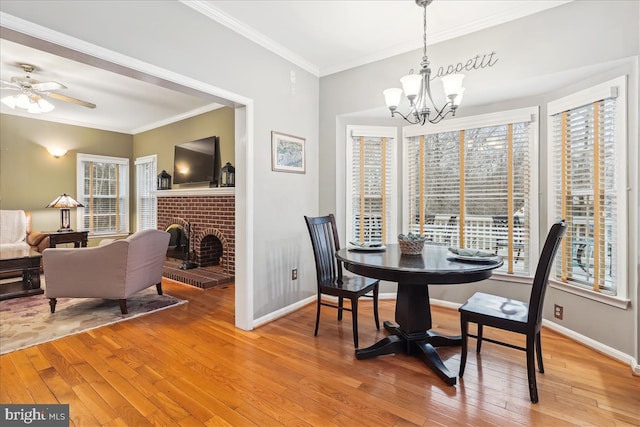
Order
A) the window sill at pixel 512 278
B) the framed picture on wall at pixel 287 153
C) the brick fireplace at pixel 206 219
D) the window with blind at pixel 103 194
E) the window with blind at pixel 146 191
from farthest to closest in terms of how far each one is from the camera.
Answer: the window with blind at pixel 146 191, the window with blind at pixel 103 194, the brick fireplace at pixel 206 219, the framed picture on wall at pixel 287 153, the window sill at pixel 512 278

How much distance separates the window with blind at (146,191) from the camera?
6.22m

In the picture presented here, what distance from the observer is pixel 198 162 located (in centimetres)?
513

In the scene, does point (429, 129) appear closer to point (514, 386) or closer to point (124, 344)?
point (514, 386)

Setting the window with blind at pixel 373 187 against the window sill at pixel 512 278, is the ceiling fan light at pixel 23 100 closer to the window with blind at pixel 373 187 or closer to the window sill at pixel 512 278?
the window with blind at pixel 373 187

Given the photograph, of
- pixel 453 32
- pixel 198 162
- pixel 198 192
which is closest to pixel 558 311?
pixel 453 32

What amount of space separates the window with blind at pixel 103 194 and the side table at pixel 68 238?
2.41 feet

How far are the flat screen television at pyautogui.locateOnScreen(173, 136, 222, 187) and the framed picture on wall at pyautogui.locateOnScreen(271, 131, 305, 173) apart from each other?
1.96 meters

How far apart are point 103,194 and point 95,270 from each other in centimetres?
409

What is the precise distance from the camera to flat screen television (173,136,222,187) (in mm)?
4910

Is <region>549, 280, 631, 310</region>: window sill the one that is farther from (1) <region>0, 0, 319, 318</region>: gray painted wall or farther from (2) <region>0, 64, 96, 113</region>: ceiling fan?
(2) <region>0, 64, 96, 113</region>: ceiling fan

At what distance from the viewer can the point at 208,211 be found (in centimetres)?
497

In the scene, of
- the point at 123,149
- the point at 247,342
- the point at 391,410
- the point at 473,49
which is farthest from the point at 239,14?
the point at 123,149

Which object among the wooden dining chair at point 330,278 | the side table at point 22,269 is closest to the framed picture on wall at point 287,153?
the wooden dining chair at point 330,278

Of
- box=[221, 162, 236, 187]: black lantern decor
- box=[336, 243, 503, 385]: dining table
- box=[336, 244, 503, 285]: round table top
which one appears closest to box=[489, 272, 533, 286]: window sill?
box=[336, 243, 503, 385]: dining table
